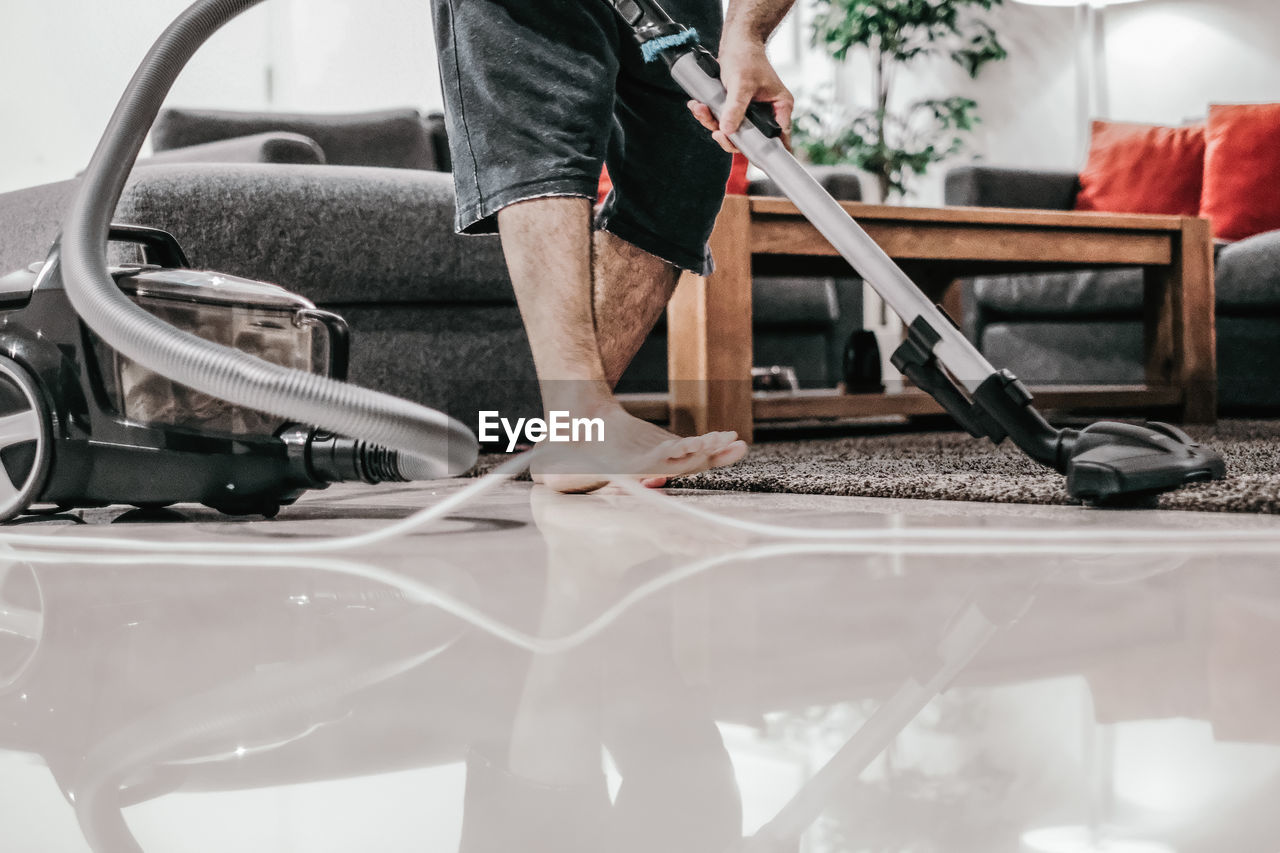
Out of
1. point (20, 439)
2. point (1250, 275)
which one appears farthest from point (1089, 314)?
point (20, 439)

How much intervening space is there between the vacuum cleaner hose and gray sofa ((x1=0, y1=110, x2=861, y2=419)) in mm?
567

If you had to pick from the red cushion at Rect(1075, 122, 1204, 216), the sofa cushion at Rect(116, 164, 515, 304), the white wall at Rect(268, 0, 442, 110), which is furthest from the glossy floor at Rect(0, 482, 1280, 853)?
the white wall at Rect(268, 0, 442, 110)

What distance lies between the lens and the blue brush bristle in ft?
3.16

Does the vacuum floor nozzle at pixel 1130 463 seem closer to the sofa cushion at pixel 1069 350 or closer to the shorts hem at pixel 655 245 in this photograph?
the shorts hem at pixel 655 245

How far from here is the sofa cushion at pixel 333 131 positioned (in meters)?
2.22

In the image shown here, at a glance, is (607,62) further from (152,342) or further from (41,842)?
(41,842)

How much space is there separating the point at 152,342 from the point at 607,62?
58 centimetres

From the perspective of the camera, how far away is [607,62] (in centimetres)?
108

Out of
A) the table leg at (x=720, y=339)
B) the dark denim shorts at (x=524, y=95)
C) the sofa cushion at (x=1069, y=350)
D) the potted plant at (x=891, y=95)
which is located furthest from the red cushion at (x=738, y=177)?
the dark denim shorts at (x=524, y=95)

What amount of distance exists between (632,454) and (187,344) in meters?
0.44

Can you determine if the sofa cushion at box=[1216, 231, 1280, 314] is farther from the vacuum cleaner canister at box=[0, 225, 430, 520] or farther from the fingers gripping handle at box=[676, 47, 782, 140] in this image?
the vacuum cleaner canister at box=[0, 225, 430, 520]

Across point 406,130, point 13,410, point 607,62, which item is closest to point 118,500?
Result: point 13,410

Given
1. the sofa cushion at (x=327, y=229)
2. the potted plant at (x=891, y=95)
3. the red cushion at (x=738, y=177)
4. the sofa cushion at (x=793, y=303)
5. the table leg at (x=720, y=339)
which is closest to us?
the sofa cushion at (x=327, y=229)

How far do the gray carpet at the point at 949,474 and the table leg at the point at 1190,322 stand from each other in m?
0.38
